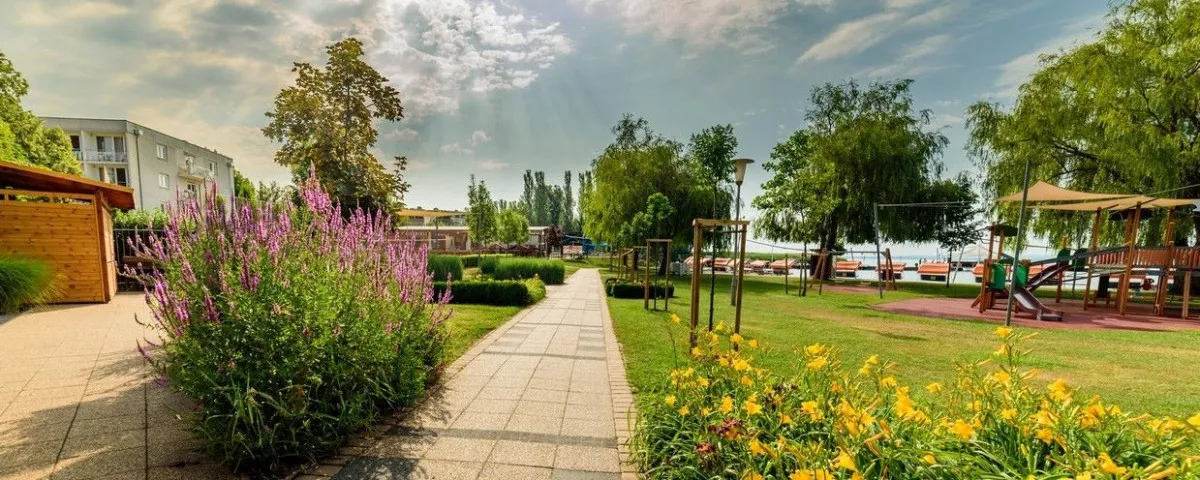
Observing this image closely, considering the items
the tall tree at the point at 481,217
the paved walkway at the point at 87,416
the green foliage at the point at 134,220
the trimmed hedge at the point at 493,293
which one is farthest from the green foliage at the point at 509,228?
the paved walkway at the point at 87,416

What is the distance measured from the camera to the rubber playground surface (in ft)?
27.6

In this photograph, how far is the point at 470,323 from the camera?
7.16m

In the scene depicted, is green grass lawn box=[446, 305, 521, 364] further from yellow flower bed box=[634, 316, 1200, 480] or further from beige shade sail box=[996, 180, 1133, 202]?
beige shade sail box=[996, 180, 1133, 202]

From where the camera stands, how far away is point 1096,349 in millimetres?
5883

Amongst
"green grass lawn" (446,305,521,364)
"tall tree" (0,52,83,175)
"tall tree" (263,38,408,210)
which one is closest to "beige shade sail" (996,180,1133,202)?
"green grass lawn" (446,305,521,364)

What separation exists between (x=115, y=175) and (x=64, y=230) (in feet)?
96.2

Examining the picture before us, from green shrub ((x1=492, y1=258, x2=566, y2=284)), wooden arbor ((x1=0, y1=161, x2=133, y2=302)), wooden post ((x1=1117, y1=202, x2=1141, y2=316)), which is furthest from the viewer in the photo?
green shrub ((x1=492, y1=258, x2=566, y2=284))

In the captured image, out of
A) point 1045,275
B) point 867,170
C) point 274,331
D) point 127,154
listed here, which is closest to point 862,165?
point 867,170

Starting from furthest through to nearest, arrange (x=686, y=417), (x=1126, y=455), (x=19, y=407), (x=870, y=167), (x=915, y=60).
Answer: (x=870, y=167) → (x=915, y=60) → (x=19, y=407) → (x=686, y=417) → (x=1126, y=455)

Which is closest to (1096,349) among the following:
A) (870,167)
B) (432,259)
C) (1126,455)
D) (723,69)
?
(1126,455)

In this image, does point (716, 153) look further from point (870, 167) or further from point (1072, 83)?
point (1072, 83)

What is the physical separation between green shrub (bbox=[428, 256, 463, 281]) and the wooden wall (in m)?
6.81

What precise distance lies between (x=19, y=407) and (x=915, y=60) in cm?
1566

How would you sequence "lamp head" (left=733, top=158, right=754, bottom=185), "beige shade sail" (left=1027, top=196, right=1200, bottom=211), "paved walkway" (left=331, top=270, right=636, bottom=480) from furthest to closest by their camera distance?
"beige shade sail" (left=1027, top=196, right=1200, bottom=211)
"lamp head" (left=733, top=158, right=754, bottom=185)
"paved walkway" (left=331, top=270, right=636, bottom=480)
